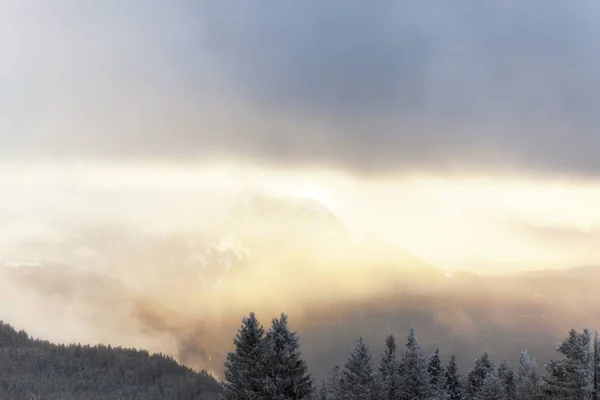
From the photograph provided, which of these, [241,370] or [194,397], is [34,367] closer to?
[194,397]

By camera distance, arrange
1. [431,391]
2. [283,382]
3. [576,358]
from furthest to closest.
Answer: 1. [431,391]
2. [576,358]
3. [283,382]

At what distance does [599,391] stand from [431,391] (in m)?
20.2

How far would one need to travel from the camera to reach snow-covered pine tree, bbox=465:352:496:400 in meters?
99.4

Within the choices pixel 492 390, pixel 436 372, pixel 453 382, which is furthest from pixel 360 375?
pixel 453 382

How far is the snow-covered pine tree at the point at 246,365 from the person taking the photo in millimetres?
43562

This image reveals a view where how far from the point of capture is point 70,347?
83.5 metres

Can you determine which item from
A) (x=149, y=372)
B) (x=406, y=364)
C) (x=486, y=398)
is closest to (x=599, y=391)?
(x=486, y=398)

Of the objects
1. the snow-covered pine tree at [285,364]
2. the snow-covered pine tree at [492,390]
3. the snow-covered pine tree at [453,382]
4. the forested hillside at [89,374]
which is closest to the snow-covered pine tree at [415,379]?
the snow-covered pine tree at [492,390]

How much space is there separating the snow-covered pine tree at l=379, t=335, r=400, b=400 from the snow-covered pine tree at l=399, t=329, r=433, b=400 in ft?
2.74

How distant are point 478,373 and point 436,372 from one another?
16.4 m

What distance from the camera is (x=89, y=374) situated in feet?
240

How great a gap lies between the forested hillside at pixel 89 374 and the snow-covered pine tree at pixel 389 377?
22.0 metres

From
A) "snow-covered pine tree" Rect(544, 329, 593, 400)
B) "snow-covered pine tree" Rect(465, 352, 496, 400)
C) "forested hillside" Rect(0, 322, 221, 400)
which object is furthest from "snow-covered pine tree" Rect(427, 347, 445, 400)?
"forested hillside" Rect(0, 322, 221, 400)

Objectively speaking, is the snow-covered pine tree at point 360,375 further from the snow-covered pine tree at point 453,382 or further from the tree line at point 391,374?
the snow-covered pine tree at point 453,382
